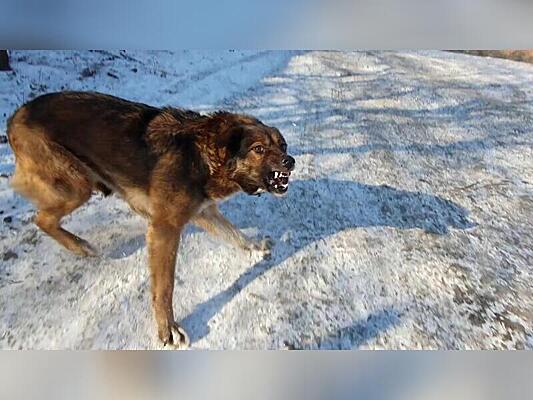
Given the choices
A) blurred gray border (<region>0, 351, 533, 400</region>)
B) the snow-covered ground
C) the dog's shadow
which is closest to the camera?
blurred gray border (<region>0, 351, 533, 400</region>)

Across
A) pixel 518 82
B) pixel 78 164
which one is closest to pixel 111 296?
pixel 78 164

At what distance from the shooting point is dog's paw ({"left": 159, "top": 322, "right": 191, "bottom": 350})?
5.22 ft

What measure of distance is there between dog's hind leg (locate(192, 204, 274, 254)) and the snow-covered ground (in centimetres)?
5

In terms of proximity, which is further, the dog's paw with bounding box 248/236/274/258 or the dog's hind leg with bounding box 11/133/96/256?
the dog's paw with bounding box 248/236/274/258

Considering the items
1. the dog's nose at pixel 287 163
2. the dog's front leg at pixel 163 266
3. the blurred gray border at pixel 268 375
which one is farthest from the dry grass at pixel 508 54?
the dog's front leg at pixel 163 266

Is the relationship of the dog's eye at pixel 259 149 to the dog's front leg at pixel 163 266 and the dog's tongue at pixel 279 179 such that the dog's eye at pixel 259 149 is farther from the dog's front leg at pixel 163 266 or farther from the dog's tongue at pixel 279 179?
the dog's front leg at pixel 163 266

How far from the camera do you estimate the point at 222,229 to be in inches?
83.0

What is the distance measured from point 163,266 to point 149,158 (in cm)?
42

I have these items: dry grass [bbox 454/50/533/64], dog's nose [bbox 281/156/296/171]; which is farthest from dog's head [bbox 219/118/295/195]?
dry grass [bbox 454/50/533/64]

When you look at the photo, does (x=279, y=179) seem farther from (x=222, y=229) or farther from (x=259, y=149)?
(x=222, y=229)

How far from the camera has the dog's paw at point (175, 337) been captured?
1590 millimetres

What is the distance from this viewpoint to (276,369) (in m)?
1.53

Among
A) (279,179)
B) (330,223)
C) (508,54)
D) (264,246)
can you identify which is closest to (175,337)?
(264,246)
